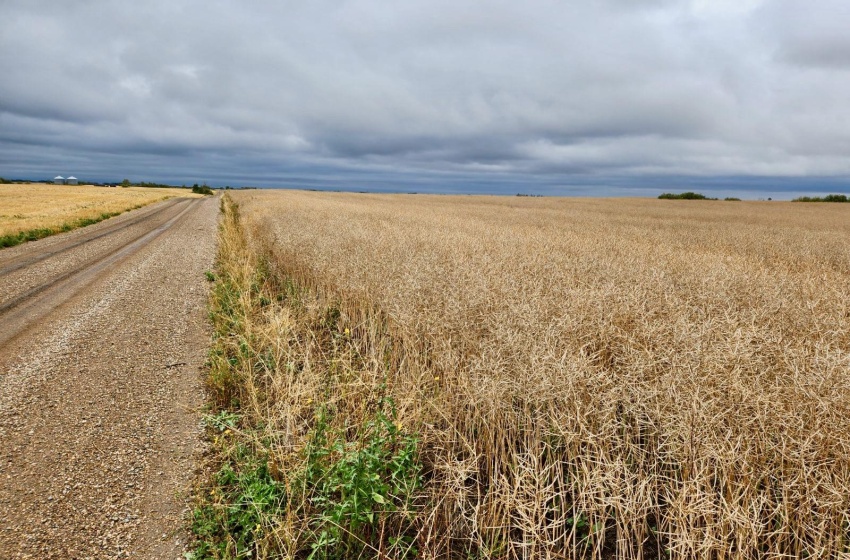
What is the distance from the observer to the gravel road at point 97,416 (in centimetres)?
322

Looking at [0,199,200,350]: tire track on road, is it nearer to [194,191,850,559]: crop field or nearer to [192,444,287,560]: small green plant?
[194,191,850,559]: crop field

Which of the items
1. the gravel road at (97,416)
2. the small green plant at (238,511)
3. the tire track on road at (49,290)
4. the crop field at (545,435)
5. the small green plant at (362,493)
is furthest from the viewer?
the tire track on road at (49,290)

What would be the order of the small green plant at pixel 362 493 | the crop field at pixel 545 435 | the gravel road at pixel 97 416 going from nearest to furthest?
the crop field at pixel 545 435, the small green plant at pixel 362 493, the gravel road at pixel 97 416

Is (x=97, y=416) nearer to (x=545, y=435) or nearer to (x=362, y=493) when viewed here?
(x=362, y=493)

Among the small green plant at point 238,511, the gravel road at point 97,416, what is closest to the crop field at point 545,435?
the small green plant at point 238,511

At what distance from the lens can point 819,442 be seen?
2.84 metres

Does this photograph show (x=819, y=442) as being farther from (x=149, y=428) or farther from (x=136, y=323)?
(x=136, y=323)

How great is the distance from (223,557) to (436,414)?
2.00 meters

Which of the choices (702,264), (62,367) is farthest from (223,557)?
(702,264)

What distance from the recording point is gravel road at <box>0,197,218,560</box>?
127 inches

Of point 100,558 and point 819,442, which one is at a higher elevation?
point 819,442

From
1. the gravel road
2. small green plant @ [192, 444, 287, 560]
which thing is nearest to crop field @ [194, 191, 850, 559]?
small green plant @ [192, 444, 287, 560]

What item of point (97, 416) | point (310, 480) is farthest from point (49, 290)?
point (310, 480)

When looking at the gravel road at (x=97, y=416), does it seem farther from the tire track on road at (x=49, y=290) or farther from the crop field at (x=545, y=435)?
the crop field at (x=545, y=435)
